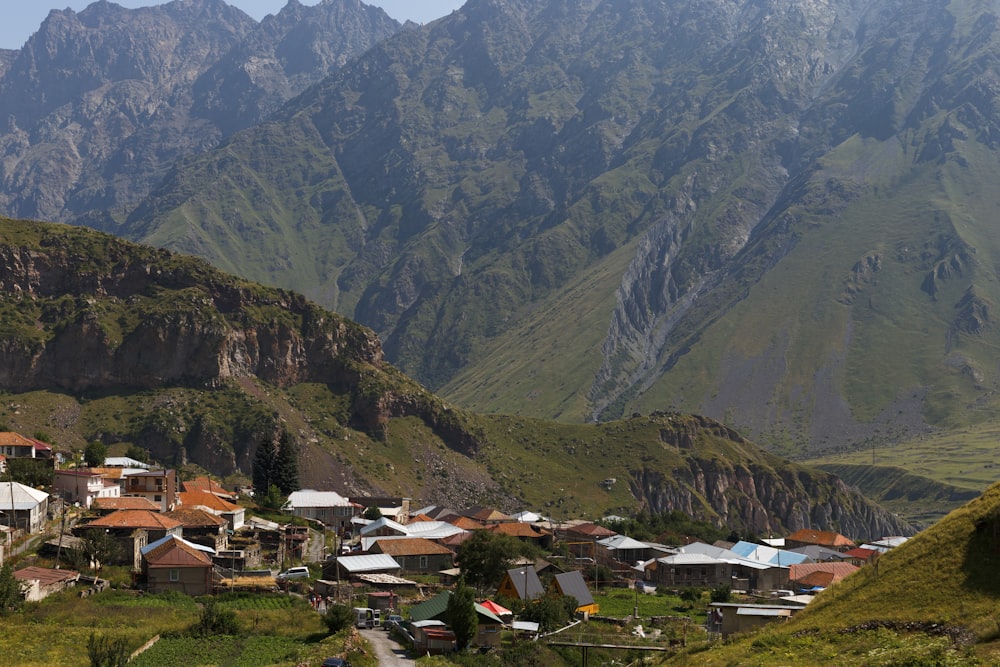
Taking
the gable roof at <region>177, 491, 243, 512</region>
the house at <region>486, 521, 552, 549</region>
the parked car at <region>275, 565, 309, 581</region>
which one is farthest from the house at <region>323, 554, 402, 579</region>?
the house at <region>486, 521, 552, 549</region>

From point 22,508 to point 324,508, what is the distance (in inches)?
2234

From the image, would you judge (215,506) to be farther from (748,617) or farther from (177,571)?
(748,617)

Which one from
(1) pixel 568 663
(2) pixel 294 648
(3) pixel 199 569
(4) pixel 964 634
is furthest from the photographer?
(3) pixel 199 569

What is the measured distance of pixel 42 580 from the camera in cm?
6319

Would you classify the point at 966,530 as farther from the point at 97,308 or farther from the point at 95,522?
the point at 97,308

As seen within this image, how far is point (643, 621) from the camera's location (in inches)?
2908

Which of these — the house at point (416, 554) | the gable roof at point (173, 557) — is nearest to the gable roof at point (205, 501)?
the house at point (416, 554)

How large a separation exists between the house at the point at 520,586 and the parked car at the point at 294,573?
13077 mm

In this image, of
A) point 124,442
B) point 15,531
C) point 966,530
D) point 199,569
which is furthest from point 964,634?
point 124,442

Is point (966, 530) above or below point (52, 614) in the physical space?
above

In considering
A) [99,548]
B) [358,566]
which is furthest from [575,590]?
[99,548]

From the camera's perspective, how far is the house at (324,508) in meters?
128

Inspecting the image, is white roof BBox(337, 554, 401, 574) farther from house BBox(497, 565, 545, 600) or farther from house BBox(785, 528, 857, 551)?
house BBox(785, 528, 857, 551)

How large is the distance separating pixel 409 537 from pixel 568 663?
49.5 m
